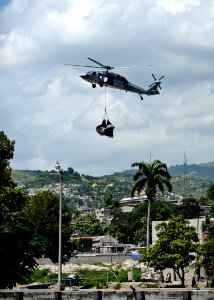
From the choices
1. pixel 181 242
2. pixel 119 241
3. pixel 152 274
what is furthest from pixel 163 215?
pixel 181 242

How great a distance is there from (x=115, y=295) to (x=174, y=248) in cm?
1975

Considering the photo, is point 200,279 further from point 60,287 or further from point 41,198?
point 41,198

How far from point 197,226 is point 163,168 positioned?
1492cm

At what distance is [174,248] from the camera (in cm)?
5653

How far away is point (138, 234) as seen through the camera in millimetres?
150250

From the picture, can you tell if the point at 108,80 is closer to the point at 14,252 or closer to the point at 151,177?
the point at 14,252

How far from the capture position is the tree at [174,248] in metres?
56.3

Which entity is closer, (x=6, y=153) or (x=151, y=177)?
(x=6, y=153)

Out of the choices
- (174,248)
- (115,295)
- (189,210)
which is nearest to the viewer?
(115,295)

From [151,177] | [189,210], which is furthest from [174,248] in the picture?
[189,210]

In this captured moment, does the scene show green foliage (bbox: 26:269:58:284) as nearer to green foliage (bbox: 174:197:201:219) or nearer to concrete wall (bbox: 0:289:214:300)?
concrete wall (bbox: 0:289:214:300)

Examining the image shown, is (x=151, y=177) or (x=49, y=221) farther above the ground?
(x=151, y=177)

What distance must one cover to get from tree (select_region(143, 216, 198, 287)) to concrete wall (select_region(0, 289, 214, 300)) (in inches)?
747

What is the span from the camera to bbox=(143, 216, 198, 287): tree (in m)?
56.3
